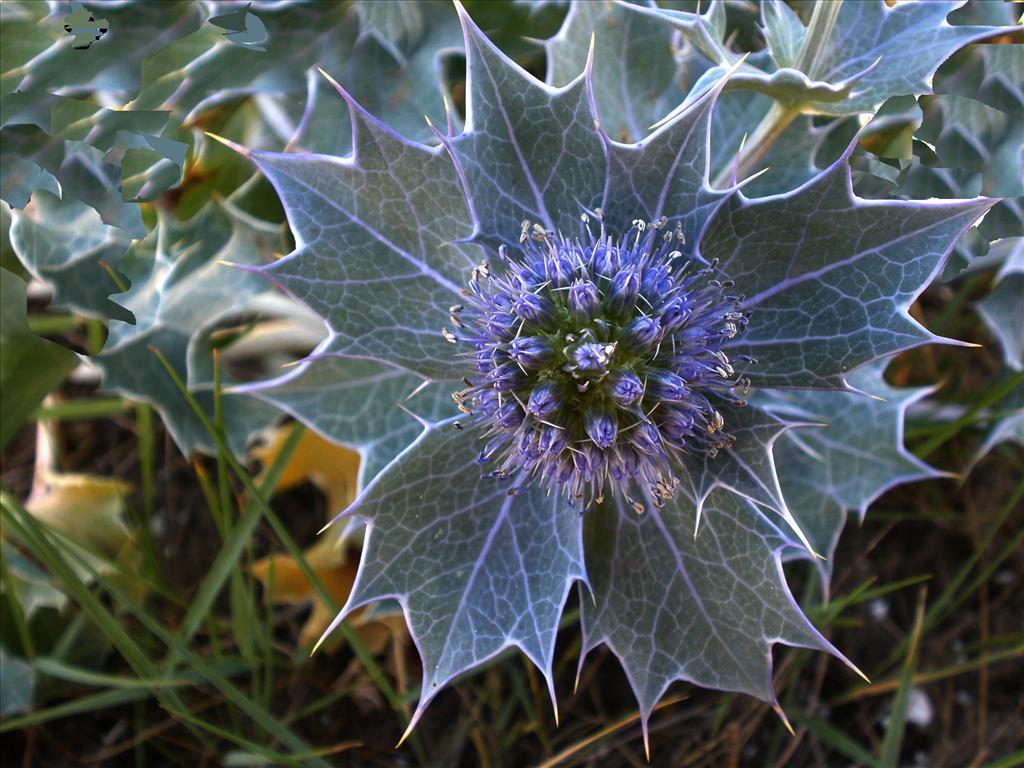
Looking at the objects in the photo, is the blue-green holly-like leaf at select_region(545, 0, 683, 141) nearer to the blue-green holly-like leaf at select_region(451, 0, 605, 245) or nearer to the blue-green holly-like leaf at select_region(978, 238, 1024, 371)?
the blue-green holly-like leaf at select_region(451, 0, 605, 245)

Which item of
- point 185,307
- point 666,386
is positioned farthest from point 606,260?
point 185,307

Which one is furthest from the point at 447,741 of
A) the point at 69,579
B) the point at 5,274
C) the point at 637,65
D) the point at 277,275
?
the point at 637,65

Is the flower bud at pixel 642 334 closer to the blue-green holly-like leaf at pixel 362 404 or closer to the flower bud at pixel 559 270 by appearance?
the flower bud at pixel 559 270

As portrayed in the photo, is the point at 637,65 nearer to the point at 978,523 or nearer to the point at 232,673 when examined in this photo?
the point at 978,523

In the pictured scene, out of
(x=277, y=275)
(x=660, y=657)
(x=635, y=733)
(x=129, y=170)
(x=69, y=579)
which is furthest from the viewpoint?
(x=635, y=733)

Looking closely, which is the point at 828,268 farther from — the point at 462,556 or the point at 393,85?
the point at 393,85

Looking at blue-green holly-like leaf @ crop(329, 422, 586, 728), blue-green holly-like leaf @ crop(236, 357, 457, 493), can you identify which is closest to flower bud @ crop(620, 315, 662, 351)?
blue-green holly-like leaf @ crop(329, 422, 586, 728)
